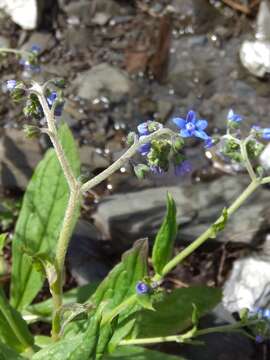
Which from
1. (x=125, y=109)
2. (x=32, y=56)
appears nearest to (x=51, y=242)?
(x=32, y=56)

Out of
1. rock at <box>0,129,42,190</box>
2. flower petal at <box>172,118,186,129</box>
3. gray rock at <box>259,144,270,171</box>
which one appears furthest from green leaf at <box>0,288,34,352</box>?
gray rock at <box>259,144,270,171</box>

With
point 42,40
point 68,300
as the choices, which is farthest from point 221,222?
point 42,40

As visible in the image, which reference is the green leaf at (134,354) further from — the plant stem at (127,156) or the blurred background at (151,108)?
the plant stem at (127,156)

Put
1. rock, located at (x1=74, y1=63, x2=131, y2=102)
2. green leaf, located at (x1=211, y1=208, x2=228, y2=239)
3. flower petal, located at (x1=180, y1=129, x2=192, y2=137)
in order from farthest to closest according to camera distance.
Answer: rock, located at (x1=74, y1=63, x2=131, y2=102) < green leaf, located at (x1=211, y1=208, x2=228, y2=239) < flower petal, located at (x1=180, y1=129, x2=192, y2=137)

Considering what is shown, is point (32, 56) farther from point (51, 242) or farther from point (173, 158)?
point (173, 158)

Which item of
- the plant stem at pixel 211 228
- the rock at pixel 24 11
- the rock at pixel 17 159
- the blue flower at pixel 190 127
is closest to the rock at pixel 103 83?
the rock at pixel 24 11

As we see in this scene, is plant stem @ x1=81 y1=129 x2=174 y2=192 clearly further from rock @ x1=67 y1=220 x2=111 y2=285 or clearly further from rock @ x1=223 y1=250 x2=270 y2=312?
rock @ x1=223 y1=250 x2=270 y2=312

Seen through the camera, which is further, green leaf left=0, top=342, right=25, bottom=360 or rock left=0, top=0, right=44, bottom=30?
rock left=0, top=0, right=44, bottom=30
